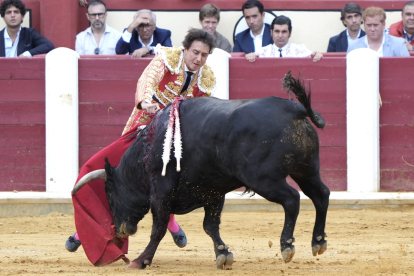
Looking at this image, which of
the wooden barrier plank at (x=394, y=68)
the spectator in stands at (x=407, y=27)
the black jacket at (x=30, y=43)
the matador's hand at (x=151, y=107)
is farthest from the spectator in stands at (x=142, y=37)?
the matador's hand at (x=151, y=107)

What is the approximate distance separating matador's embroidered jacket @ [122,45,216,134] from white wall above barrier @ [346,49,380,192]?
2.47m

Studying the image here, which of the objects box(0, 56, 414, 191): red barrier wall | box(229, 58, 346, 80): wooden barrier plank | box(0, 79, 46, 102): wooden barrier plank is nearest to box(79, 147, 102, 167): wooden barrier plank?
box(0, 56, 414, 191): red barrier wall

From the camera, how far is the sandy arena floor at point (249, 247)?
368 centimetres

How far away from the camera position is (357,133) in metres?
6.35

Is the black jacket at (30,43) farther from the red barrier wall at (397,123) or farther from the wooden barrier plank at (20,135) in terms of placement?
the red barrier wall at (397,123)

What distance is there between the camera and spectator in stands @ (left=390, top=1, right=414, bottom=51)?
6.64 meters

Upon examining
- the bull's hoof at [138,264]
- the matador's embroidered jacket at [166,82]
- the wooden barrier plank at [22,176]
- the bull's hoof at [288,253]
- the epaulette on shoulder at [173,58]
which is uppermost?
the epaulette on shoulder at [173,58]

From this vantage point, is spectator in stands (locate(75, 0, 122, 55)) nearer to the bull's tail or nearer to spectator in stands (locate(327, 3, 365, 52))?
spectator in stands (locate(327, 3, 365, 52))

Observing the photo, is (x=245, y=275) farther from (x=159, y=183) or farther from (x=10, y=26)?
(x=10, y=26)

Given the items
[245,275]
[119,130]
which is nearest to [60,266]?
[245,275]

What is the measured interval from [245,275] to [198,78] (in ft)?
3.92

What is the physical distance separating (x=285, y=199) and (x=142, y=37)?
353 cm

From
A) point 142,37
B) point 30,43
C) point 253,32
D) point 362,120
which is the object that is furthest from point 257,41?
point 30,43

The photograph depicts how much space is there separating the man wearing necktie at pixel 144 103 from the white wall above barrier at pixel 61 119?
2199 millimetres
